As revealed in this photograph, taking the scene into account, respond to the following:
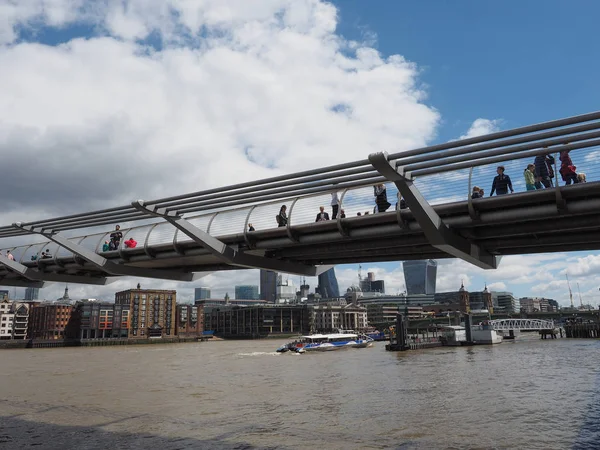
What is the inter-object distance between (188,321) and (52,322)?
45.2 m

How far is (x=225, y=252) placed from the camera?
1576 cm

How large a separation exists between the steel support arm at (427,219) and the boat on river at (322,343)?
60631 mm

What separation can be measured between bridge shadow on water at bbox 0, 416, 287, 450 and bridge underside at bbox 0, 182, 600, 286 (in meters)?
5.74

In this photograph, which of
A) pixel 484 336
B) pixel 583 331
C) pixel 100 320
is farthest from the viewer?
pixel 100 320

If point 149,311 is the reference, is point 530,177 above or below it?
below

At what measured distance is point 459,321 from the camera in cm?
16200

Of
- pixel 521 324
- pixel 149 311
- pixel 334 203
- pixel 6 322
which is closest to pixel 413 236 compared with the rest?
pixel 334 203

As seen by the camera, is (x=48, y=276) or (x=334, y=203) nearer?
(x=334, y=203)

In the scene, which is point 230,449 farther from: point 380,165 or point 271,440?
point 380,165

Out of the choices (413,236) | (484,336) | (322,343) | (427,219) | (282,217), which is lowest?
(322,343)

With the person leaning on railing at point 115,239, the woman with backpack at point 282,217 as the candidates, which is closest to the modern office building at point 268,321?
the person leaning on railing at point 115,239

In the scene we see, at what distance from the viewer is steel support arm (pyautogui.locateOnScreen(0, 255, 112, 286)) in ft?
75.4

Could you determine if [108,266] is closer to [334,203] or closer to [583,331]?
[334,203]

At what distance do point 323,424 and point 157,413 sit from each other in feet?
23.6
